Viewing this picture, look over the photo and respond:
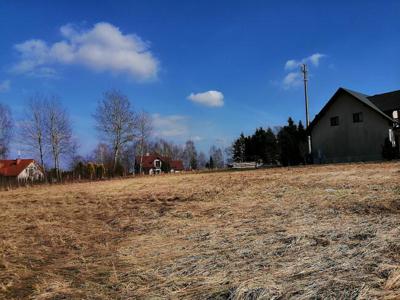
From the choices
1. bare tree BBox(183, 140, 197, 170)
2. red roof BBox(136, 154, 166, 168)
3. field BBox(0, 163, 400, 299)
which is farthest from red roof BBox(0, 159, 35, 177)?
field BBox(0, 163, 400, 299)

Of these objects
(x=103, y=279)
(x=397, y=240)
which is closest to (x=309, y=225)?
(x=397, y=240)

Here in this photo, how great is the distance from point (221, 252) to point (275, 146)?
5108 cm

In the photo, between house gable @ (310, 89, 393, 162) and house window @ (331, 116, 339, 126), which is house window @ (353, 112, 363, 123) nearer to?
house gable @ (310, 89, 393, 162)

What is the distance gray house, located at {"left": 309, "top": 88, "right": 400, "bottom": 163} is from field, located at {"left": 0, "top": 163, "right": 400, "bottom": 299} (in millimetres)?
26407

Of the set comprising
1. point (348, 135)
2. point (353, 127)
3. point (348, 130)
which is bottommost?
point (348, 135)

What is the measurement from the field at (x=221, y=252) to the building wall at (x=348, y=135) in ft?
86.7

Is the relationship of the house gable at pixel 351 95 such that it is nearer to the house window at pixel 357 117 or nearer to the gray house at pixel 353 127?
the gray house at pixel 353 127

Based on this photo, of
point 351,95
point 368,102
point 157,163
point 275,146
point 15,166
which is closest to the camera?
point 351,95

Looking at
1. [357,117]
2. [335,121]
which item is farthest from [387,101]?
[335,121]

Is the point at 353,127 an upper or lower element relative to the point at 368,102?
lower

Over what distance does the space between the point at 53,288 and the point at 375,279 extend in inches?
128

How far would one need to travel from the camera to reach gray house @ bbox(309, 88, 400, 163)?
33.4m

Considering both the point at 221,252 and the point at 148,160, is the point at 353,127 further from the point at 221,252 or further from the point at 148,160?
the point at 148,160

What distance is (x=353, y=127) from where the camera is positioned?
35.4 metres
